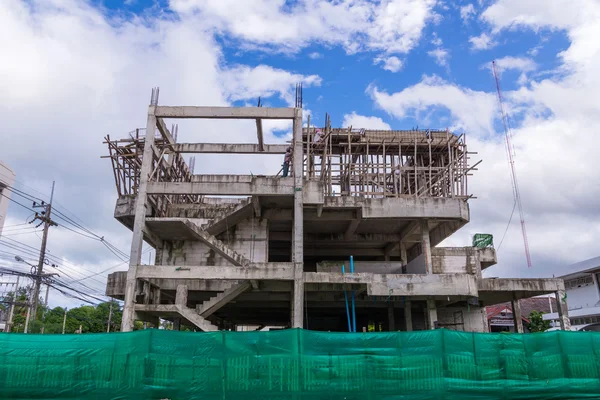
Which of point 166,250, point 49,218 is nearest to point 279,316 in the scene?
point 166,250

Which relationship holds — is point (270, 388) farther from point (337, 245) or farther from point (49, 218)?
point (49, 218)

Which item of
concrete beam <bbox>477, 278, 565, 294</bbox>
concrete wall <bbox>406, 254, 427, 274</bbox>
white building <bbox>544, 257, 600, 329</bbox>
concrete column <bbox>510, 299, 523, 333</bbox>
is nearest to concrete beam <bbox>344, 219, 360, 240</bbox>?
concrete wall <bbox>406, 254, 427, 274</bbox>

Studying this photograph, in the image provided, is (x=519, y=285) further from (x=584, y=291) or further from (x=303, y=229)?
(x=584, y=291)

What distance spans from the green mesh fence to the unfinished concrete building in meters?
11.5

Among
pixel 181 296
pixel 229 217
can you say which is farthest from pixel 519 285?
pixel 181 296

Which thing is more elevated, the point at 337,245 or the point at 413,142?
the point at 413,142

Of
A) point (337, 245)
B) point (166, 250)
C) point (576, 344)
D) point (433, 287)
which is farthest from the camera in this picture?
point (337, 245)

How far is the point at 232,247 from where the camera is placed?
28031mm

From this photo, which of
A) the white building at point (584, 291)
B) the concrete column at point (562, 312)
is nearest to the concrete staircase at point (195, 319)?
the concrete column at point (562, 312)

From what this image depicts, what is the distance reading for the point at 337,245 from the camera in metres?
33.8

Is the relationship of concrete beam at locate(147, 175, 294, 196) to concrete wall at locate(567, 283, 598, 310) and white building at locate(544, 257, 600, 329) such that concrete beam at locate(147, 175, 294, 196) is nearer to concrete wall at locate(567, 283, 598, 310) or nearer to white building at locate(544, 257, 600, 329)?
white building at locate(544, 257, 600, 329)

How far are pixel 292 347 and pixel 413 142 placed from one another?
72.1 feet

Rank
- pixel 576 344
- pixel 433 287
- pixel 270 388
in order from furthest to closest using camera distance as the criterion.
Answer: pixel 433 287
pixel 576 344
pixel 270 388

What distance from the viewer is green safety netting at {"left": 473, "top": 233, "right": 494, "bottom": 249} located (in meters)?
33.7
